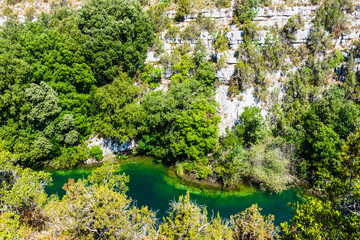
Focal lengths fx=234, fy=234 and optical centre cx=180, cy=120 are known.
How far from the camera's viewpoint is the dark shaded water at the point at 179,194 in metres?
29.2

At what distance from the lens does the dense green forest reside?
31.4m

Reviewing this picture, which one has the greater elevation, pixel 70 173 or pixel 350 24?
pixel 350 24

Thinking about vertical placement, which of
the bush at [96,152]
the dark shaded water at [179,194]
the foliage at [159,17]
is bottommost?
the dark shaded water at [179,194]

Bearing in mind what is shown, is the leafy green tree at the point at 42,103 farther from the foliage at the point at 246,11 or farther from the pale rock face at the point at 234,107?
the foliage at the point at 246,11

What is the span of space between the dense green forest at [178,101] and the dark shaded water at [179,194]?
1.35 meters

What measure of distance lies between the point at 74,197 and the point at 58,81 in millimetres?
25372

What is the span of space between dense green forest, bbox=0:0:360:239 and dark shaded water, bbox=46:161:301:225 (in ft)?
4.42

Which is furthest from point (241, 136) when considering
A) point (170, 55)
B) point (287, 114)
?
point (170, 55)

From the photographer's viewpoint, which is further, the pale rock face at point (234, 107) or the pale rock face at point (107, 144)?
the pale rock face at point (107, 144)

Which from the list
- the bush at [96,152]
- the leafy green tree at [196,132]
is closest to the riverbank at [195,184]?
the bush at [96,152]

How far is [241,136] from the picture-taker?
36.9m

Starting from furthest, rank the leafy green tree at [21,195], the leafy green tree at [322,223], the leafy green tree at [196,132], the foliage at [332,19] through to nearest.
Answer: the foliage at [332,19]
the leafy green tree at [196,132]
the leafy green tree at [21,195]
the leafy green tree at [322,223]

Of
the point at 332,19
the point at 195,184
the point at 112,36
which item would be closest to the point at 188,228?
the point at 195,184

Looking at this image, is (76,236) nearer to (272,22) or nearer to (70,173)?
(70,173)
